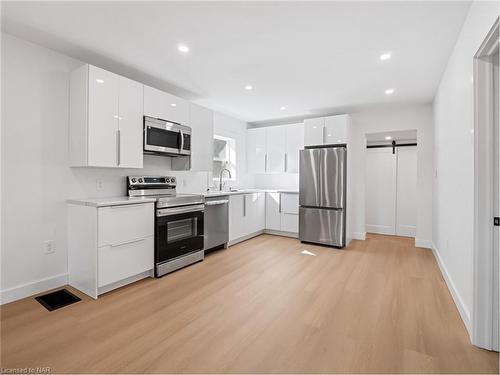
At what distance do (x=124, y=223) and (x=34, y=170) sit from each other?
101 cm

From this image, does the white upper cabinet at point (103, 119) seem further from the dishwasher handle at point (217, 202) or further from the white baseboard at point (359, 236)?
the white baseboard at point (359, 236)

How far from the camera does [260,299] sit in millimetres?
2480

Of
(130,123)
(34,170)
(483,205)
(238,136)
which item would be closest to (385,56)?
(483,205)

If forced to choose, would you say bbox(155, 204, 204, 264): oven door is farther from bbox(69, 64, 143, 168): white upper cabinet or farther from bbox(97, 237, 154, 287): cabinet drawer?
bbox(69, 64, 143, 168): white upper cabinet

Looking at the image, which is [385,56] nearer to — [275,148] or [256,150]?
[275,148]

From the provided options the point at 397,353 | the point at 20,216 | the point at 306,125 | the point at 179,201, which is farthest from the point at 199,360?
the point at 306,125

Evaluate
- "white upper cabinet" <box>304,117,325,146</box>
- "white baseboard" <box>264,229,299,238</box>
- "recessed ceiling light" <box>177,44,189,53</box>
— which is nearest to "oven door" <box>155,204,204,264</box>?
"recessed ceiling light" <box>177,44,189,53</box>

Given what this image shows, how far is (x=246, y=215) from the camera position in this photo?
4715mm

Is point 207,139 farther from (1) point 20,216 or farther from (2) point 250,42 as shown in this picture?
(1) point 20,216

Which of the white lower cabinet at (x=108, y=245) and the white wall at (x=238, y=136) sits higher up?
the white wall at (x=238, y=136)

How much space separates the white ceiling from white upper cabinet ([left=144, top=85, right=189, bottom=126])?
0.24 m

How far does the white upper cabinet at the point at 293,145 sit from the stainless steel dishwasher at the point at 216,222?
5.70 ft

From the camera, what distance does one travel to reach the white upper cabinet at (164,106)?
124 inches

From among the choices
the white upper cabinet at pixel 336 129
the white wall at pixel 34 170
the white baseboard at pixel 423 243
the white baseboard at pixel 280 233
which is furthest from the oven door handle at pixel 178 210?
the white baseboard at pixel 423 243
